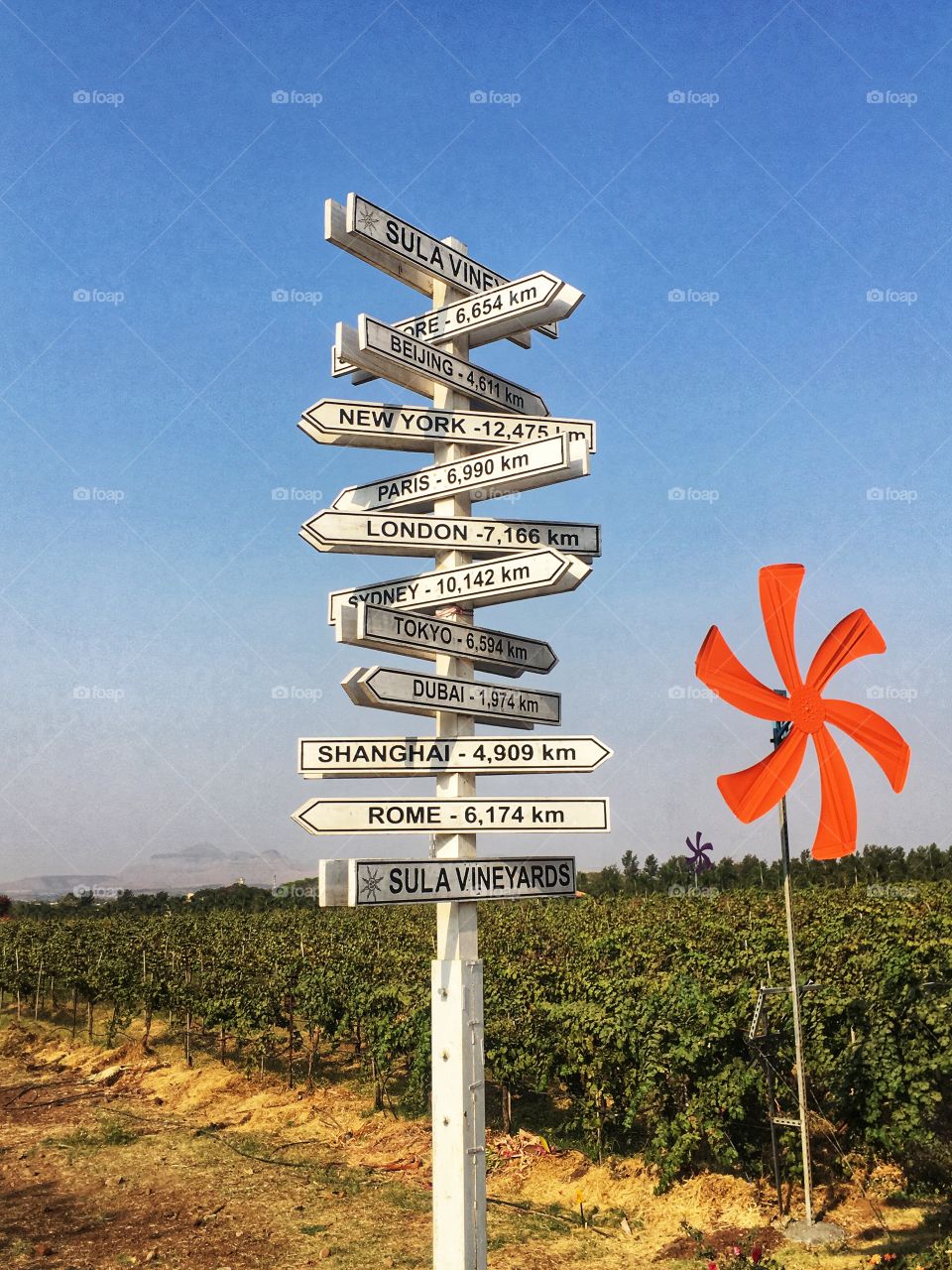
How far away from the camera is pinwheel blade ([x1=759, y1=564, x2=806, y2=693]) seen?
26.3 feet

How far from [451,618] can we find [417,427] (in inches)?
55.1

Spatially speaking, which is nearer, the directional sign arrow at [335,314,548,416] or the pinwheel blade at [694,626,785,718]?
the directional sign arrow at [335,314,548,416]

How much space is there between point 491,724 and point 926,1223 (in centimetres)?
713

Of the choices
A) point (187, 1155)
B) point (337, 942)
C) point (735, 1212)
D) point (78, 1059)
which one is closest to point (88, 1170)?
point (187, 1155)

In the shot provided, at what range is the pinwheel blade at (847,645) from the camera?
25.8ft

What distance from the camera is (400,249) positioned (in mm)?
7410

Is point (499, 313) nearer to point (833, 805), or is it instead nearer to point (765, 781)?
point (765, 781)

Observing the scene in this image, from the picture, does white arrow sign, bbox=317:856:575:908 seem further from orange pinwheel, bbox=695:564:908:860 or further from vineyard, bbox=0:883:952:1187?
vineyard, bbox=0:883:952:1187

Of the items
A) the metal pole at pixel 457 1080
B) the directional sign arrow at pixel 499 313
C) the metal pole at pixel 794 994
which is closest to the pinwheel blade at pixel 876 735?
the metal pole at pixel 794 994

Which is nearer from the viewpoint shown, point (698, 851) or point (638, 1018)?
point (638, 1018)

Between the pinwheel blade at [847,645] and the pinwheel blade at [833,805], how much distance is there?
0.53 metres

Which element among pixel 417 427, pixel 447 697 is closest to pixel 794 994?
pixel 447 697

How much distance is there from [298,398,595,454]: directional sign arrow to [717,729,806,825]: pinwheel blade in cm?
257

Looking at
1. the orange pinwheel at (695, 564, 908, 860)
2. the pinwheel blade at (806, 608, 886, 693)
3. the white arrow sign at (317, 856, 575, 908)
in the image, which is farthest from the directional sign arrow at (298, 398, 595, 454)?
the white arrow sign at (317, 856, 575, 908)
